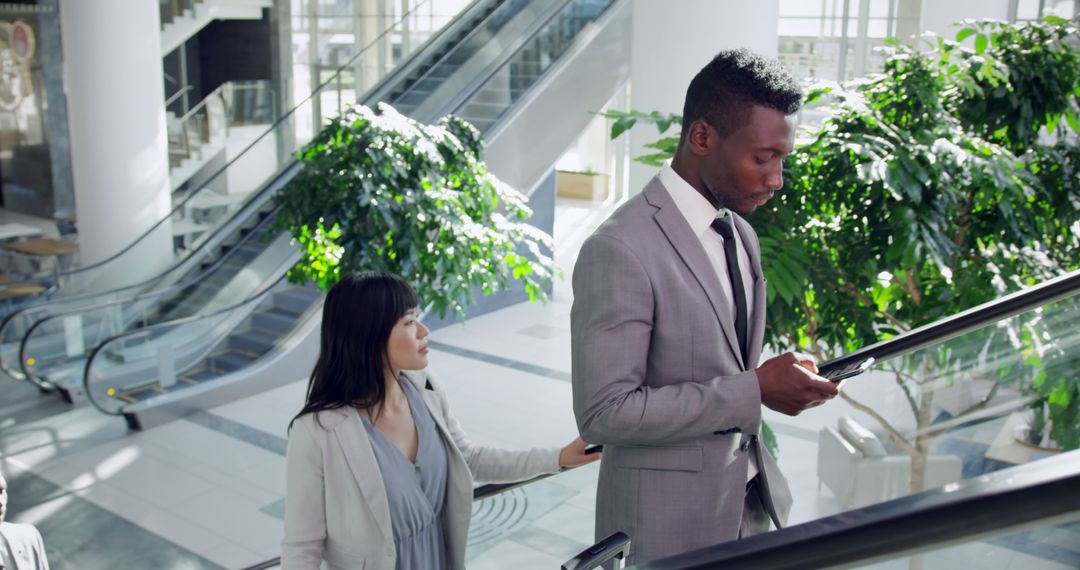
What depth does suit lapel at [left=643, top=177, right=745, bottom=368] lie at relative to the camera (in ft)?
6.47

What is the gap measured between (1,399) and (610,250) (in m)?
9.25

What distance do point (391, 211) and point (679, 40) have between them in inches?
81.0

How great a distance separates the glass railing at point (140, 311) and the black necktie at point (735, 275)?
710 cm

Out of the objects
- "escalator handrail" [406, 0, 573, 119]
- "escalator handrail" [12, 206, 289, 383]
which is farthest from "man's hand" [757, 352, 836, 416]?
"escalator handrail" [406, 0, 573, 119]

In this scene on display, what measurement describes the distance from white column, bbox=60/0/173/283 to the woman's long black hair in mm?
9429

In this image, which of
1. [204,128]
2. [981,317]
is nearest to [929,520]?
[981,317]

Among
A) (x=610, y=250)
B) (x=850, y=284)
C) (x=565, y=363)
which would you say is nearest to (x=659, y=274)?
(x=610, y=250)

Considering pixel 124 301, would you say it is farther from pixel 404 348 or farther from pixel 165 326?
pixel 404 348

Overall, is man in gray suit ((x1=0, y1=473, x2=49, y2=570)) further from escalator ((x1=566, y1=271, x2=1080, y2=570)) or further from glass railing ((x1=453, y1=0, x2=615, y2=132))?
glass railing ((x1=453, y1=0, x2=615, y2=132))

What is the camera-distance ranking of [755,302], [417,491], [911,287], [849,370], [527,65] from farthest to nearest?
[527,65], [911,287], [417,491], [849,370], [755,302]

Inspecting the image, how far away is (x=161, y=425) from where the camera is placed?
886 centimetres

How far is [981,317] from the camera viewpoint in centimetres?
262

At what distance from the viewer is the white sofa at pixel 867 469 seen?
8.66 ft

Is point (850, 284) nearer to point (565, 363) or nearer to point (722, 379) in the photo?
point (722, 379)
